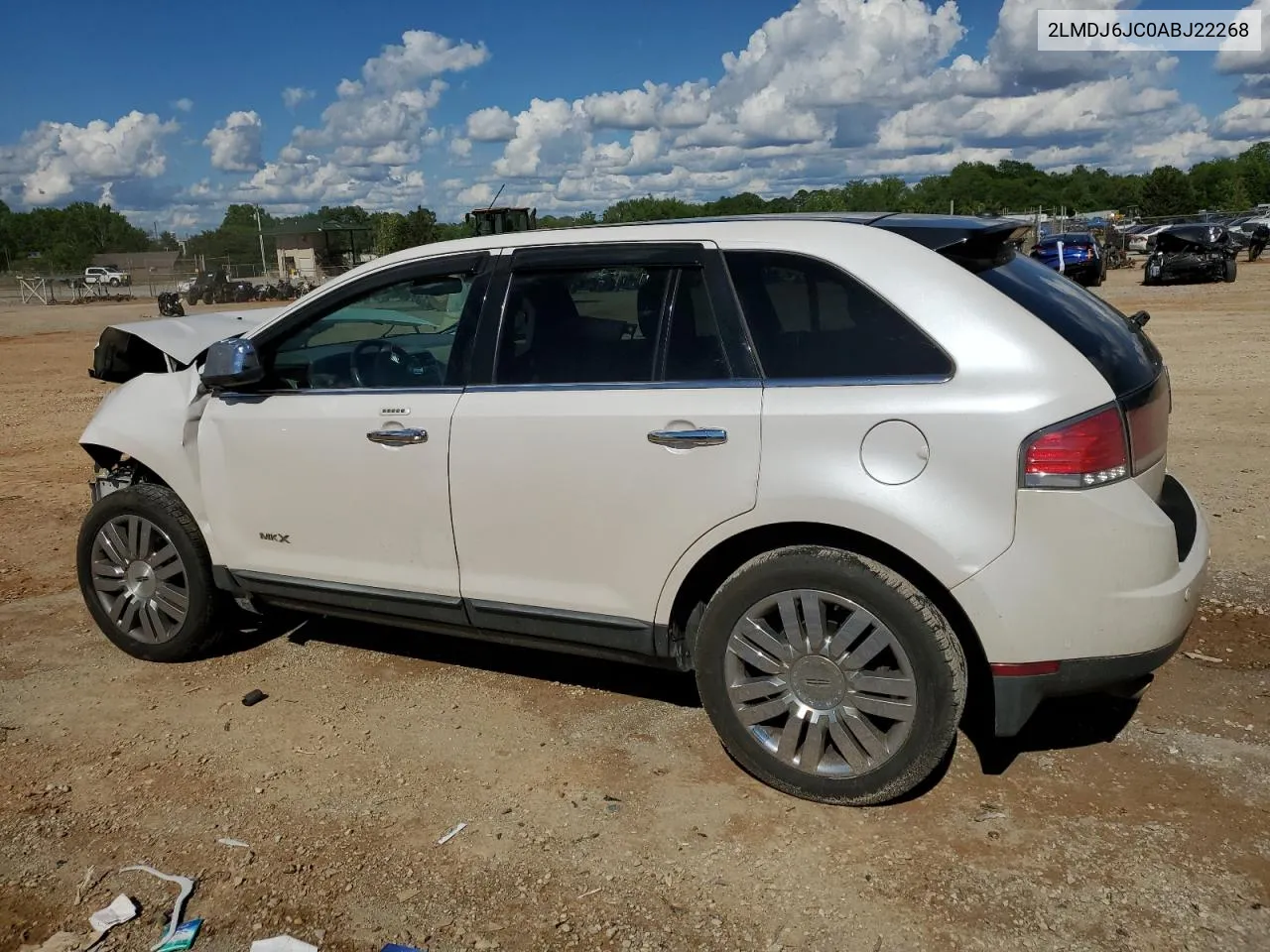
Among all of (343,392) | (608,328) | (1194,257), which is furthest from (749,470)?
(1194,257)

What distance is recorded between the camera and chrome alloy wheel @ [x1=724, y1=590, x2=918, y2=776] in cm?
329

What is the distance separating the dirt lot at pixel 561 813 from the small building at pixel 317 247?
145ft

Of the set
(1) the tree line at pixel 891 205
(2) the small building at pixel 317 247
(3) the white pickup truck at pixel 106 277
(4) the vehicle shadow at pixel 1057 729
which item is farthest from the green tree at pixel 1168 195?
(4) the vehicle shadow at pixel 1057 729

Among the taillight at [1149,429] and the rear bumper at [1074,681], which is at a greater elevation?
the taillight at [1149,429]

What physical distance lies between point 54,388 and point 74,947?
14.7m

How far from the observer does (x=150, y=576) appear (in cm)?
481

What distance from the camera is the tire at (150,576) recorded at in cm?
468

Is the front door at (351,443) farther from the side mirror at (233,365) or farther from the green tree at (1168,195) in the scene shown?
the green tree at (1168,195)

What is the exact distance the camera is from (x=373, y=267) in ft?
13.9

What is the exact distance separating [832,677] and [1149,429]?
124 centimetres

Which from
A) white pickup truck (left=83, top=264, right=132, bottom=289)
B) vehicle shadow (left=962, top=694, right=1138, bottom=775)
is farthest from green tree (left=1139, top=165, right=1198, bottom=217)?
vehicle shadow (left=962, top=694, right=1138, bottom=775)

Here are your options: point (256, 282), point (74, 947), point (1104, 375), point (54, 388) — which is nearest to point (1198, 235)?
point (54, 388)

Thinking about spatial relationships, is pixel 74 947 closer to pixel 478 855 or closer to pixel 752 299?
pixel 478 855

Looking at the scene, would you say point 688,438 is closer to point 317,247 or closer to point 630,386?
point 630,386
